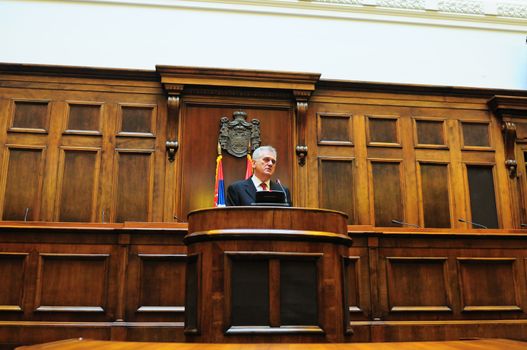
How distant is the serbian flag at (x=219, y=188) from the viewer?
5.89m

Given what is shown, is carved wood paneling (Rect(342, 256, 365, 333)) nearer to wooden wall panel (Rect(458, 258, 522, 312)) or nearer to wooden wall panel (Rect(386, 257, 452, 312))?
wooden wall panel (Rect(386, 257, 452, 312))

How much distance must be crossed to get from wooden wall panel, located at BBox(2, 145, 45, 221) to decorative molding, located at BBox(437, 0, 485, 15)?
5.41 meters

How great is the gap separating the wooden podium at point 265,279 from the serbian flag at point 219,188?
8.52 ft

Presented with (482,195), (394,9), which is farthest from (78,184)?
(482,195)

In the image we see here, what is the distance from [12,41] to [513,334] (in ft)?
20.3

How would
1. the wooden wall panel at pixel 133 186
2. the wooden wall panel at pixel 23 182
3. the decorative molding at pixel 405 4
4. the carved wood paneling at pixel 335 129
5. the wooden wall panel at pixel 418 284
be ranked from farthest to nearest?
the decorative molding at pixel 405 4, the carved wood paneling at pixel 335 129, the wooden wall panel at pixel 133 186, the wooden wall panel at pixel 23 182, the wooden wall panel at pixel 418 284

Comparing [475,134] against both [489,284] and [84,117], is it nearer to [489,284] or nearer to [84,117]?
[489,284]

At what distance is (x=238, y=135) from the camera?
6.26 m

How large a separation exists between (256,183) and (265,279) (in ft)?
4.46

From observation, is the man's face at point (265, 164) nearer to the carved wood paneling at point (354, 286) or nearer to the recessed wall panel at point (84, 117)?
the carved wood paneling at point (354, 286)

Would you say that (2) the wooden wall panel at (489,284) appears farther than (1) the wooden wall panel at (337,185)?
No

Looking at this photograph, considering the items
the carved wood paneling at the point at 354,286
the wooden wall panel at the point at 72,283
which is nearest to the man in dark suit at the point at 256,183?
the carved wood paneling at the point at 354,286

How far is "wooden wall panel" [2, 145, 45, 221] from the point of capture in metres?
5.79

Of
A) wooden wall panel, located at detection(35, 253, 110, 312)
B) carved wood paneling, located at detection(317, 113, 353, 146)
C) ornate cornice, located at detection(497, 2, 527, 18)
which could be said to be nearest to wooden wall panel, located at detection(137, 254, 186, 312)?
wooden wall panel, located at detection(35, 253, 110, 312)
